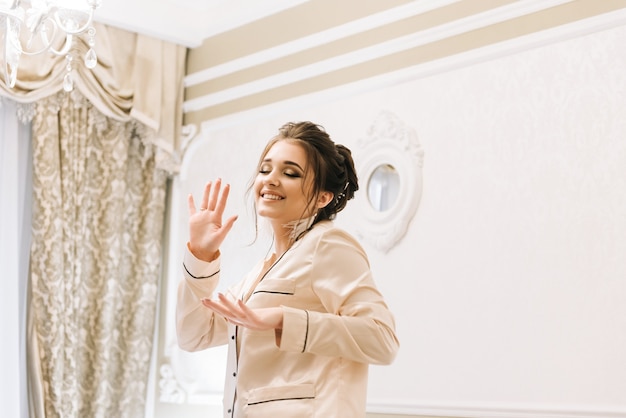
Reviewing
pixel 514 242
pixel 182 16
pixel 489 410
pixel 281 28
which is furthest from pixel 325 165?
pixel 182 16

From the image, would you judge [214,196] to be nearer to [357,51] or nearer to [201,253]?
[201,253]

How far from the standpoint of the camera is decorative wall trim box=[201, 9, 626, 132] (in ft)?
10.2

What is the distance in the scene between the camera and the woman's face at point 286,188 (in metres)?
2.12

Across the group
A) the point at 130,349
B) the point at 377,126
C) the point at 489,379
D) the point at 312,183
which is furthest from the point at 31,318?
the point at 312,183

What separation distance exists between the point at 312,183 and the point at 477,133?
1.44m

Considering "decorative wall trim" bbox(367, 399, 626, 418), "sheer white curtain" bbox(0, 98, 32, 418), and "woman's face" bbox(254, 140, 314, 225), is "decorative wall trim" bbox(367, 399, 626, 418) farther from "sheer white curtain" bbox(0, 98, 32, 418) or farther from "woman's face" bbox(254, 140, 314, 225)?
"sheer white curtain" bbox(0, 98, 32, 418)

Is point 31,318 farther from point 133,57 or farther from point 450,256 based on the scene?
point 450,256

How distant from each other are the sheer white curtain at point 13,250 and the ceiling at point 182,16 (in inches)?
→ 28.8

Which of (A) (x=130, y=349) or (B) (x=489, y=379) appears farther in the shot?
(A) (x=130, y=349)

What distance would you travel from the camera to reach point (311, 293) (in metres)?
2.02

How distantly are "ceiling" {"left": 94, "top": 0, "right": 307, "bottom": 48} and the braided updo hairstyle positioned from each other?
234cm

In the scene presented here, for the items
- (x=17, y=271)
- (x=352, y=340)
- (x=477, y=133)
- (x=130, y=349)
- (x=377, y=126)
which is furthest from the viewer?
(x=130, y=349)

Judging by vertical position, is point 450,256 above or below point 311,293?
above

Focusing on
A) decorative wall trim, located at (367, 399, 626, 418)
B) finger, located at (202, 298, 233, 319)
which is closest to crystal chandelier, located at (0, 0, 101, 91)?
finger, located at (202, 298, 233, 319)
